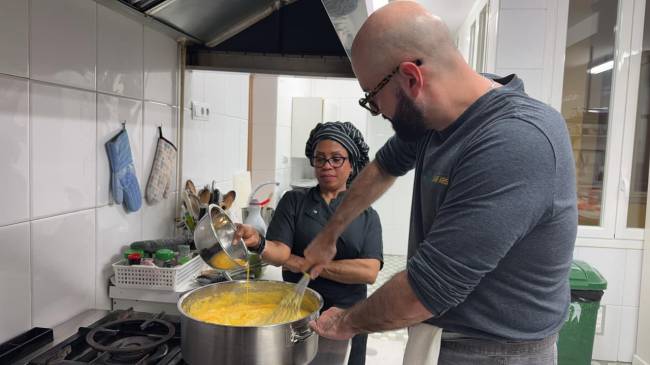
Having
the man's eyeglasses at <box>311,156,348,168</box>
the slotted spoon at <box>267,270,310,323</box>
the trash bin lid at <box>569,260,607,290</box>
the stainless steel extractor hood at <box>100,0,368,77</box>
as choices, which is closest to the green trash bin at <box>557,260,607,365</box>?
the trash bin lid at <box>569,260,607,290</box>

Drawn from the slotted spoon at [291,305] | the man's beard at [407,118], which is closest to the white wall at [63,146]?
the slotted spoon at [291,305]

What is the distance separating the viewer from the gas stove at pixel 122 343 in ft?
3.44

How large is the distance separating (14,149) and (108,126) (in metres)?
0.37

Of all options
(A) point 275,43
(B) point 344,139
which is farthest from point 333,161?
(A) point 275,43

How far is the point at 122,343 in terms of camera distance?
1139 millimetres

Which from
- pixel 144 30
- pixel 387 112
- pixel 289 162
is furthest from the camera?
pixel 289 162

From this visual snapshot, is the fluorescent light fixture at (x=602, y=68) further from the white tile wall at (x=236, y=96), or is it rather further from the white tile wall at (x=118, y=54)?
the white tile wall at (x=118, y=54)

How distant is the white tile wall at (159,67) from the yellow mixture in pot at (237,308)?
78 cm

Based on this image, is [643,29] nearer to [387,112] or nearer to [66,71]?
[387,112]

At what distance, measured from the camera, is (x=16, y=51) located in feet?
3.54

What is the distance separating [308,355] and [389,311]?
258mm

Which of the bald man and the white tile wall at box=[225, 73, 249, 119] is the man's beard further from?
the white tile wall at box=[225, 73, 249, 119]

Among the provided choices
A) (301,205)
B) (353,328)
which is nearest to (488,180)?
(353,328)

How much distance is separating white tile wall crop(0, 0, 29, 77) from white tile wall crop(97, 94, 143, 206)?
293 millimetres
